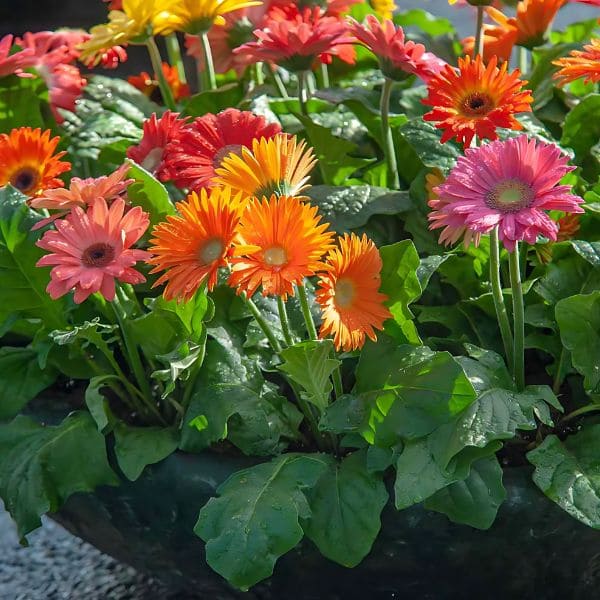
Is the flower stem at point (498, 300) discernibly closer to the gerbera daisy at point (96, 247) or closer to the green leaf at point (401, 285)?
the green leaf at point (401, 285)

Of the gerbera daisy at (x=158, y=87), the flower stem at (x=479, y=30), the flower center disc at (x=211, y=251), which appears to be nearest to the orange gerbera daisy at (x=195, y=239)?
the flower center disc at (x=211, y=251)

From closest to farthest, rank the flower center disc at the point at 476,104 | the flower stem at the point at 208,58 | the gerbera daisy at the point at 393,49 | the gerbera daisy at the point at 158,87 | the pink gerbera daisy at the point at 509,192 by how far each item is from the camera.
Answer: the pink gerbera daisy at the point at 509,192, the flower center disc at the point at 476,104, the gerbera daisy at the point at 393,49, the flower stem at the point at 208,58, the gerbera daisy at the point at 158,87

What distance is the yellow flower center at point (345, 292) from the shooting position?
2.37ft

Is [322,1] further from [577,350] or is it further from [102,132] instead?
[577,350]

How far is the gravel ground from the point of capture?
1.05m

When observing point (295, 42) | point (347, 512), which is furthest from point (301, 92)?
point (347, 512)

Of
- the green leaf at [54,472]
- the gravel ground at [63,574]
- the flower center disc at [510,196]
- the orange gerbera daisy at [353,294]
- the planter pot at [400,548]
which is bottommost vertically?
the gravel ground at [63,574]

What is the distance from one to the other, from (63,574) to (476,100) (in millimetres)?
646

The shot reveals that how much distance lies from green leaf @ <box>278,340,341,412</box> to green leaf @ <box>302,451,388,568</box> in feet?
0.17

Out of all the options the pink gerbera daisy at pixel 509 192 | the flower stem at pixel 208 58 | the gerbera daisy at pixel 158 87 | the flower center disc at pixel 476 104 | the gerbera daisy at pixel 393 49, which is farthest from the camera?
the gerbera daisy at pixel 158 87

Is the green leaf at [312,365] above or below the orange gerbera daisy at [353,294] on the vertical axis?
below

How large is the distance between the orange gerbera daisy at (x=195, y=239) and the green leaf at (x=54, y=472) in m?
0.18

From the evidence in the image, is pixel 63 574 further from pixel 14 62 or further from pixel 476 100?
pixel 476 100

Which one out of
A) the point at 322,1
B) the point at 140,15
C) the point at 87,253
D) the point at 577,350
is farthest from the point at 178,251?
the point at 322,1
